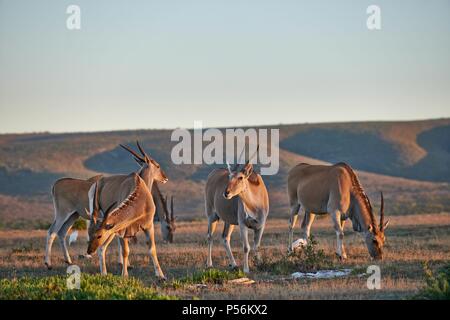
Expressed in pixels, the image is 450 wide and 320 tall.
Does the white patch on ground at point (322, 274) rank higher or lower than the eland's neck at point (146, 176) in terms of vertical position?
lower

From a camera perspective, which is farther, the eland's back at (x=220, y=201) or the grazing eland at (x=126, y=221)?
the eland's back at (x=220, y=201)

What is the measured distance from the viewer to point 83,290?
14.0m

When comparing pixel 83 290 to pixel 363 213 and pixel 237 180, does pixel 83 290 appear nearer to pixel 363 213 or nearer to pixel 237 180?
pixel 237 180

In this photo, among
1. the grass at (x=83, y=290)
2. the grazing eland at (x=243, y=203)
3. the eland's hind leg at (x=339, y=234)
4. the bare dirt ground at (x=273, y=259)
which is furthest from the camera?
the eland's hind leg at (x=339, y=234)

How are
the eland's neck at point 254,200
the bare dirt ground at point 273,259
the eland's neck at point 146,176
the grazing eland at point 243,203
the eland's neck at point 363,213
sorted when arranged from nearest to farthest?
the bare dirt ground at point 273,259
the grazing eland at point 243,203
the eland's neck at point 254,200
the eland's neck at point 363,213
the eland's neck at point 146,176

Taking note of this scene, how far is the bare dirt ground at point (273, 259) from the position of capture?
14.7 metres

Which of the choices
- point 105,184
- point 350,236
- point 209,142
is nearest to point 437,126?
point 209,142

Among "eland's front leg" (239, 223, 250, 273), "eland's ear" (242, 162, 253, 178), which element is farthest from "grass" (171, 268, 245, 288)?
"eland's ear" (242, 162, 253, 178)

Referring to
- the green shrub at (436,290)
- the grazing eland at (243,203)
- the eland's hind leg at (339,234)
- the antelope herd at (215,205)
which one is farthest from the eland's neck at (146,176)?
the green shrub at (436,290)

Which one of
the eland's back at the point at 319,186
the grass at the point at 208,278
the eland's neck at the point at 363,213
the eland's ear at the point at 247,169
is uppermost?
the eland's ear at the point at 247,169

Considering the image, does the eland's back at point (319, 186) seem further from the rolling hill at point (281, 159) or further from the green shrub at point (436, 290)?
the rolling hill at point (281, 159)

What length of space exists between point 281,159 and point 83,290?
8405 cm

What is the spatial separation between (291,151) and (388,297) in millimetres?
98453

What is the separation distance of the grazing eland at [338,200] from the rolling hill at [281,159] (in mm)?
42394
